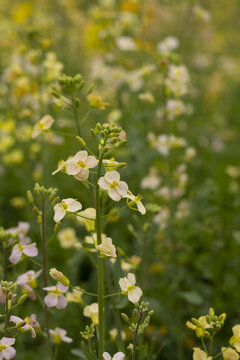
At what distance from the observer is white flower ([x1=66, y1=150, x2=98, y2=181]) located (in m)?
1.23

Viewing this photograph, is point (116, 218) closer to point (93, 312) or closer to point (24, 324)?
point (93, 312)

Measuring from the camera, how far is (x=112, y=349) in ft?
6.10

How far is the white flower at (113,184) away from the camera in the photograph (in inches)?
48.1

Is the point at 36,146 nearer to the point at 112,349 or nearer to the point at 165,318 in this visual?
the point at 165,318

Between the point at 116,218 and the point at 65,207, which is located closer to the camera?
the point at 65,207

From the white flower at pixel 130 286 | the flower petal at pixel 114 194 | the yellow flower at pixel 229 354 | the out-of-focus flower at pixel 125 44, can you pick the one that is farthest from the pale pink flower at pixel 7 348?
the out-of-focus flower at pixel 125 44

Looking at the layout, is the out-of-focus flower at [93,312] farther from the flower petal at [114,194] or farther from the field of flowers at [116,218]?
the flower petal at [114,194]

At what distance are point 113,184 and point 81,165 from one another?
103 mm

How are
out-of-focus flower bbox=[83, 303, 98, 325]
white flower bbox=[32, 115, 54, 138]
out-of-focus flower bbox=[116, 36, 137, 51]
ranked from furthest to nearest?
out-of-focus flower bbox=[116, 36, 137, 51], white flower bbox=[32, 115, 54, 138], out-of-focus flower bbox=[83, 303, 98, 325]

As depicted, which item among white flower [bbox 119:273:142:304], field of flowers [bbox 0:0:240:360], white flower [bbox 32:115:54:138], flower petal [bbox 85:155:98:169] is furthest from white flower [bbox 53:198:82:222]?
white flower [bbox 32:115:54:138]

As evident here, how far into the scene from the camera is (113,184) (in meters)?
1.23

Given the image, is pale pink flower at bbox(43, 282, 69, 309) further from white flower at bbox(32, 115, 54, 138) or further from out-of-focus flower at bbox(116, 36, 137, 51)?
out-of-focus flower at bbox(116, 36, 137, 51)

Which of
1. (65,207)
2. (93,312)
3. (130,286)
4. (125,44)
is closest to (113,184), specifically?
(65,207)

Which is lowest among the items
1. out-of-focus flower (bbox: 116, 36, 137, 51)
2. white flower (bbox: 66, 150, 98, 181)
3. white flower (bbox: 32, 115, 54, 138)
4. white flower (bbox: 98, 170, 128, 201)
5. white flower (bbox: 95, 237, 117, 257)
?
out-of-focus flower (bbox: 116, 36, 137, 51)
